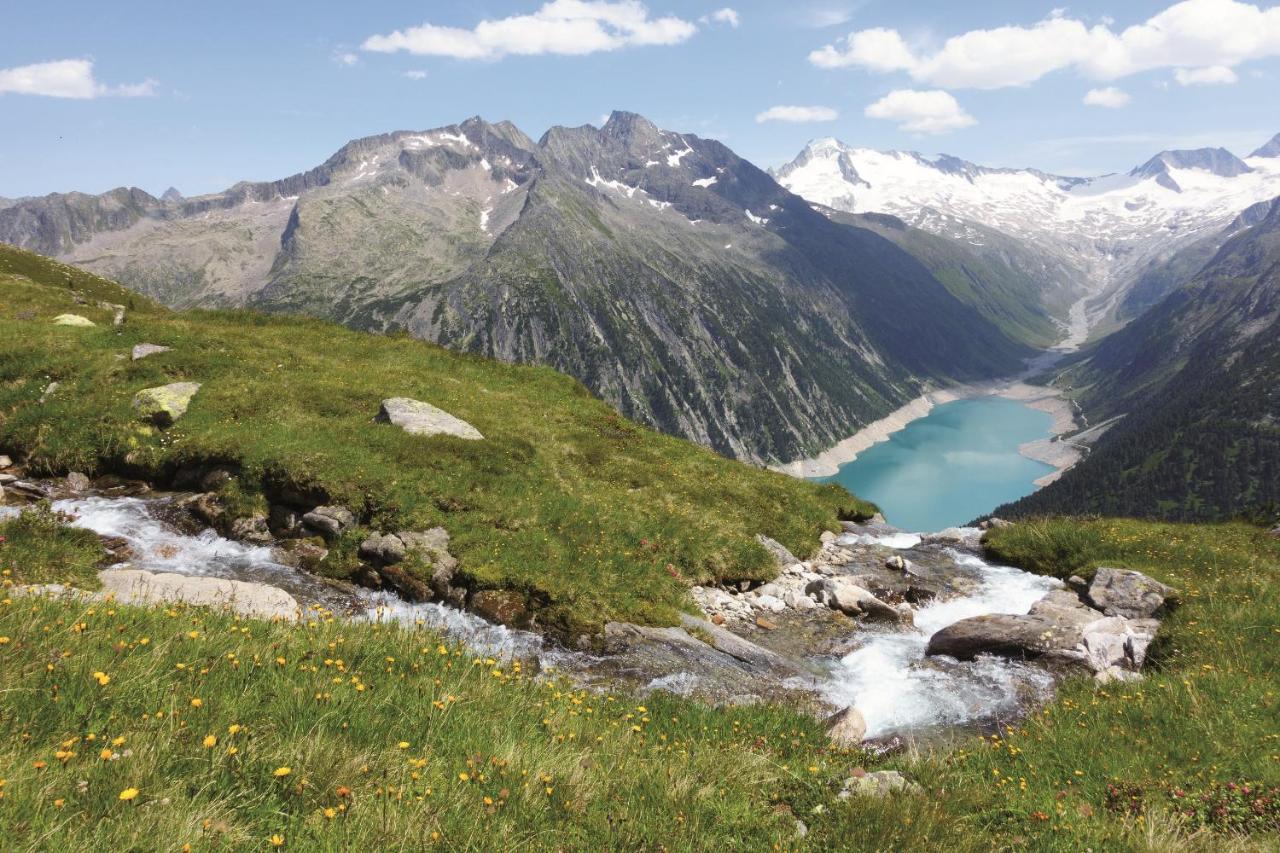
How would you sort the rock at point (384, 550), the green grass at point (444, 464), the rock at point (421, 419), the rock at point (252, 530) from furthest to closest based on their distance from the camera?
the rock at point (421, 419) < the green grass at point (444, 464) < the rock at point (252, 530) < the rock at point (384, 550)

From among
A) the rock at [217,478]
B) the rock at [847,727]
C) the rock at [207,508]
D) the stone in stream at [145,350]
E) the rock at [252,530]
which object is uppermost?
the stone in stream at [145,350]

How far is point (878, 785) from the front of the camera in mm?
8148

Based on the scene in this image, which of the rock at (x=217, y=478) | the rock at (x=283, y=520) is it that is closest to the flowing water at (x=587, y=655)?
the rock at (x=283, y=520)

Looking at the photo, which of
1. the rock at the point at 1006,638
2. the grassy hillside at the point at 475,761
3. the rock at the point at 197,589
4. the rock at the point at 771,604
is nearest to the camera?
the grassy hillside at the point at 475,761

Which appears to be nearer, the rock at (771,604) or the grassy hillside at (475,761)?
the grassy hillside at (475,761)

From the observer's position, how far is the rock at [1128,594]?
19.7 meters

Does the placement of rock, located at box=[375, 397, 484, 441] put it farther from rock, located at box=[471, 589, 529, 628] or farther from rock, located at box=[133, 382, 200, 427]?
rock, located at box=[471, 589, 529, 628]

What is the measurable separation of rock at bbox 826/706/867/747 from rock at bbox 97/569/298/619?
11.5 metres

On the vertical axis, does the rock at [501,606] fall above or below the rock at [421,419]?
below

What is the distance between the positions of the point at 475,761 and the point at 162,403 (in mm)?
23135

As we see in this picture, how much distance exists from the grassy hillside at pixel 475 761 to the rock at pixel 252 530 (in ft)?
38.5

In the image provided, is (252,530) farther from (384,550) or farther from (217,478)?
(384,550)

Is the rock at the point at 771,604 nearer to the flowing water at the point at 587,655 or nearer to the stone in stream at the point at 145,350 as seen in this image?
the flowing water at the point at 587,655

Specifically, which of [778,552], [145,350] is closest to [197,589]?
[145,350]
